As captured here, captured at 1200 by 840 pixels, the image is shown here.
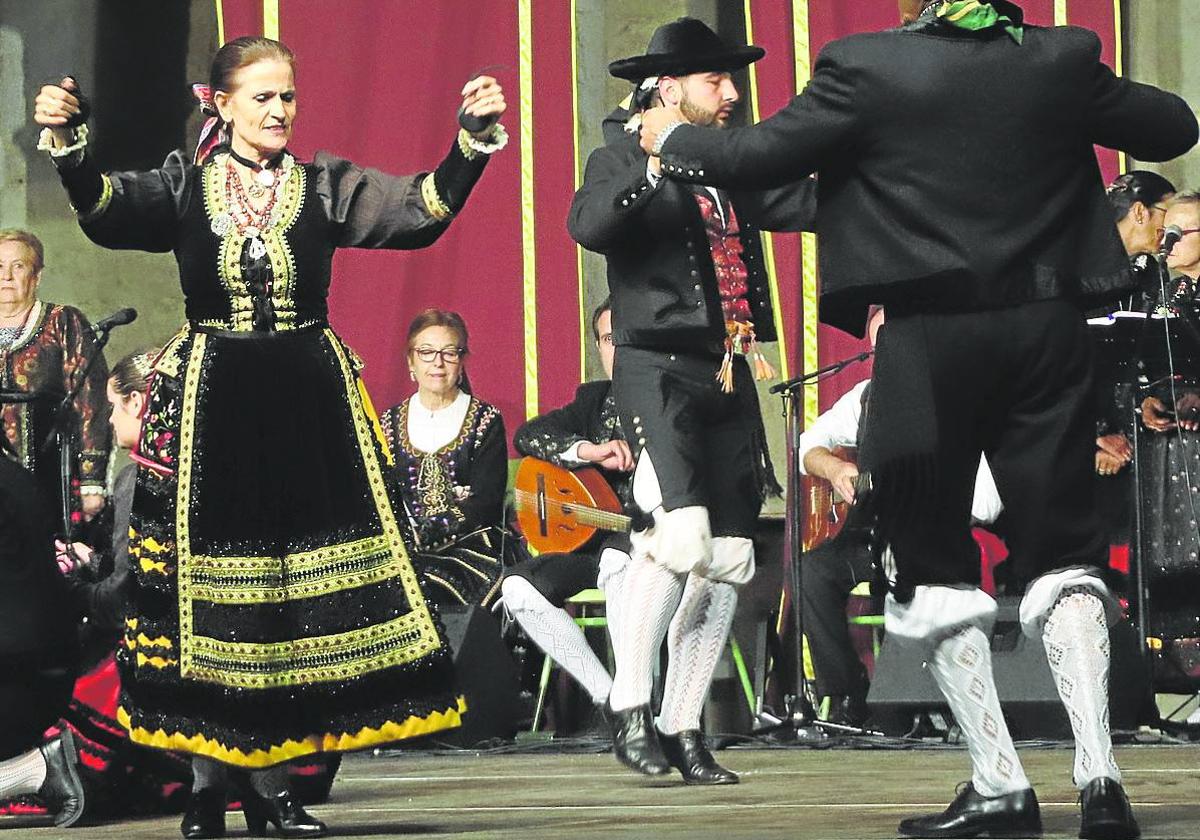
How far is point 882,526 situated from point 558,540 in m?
3.45

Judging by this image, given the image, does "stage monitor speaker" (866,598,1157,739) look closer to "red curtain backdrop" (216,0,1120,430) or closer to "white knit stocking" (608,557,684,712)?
"white knit stocking" (608,557,684,712)

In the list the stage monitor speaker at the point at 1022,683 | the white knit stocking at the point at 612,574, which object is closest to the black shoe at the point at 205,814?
the white knit stocking at the point at 612,574

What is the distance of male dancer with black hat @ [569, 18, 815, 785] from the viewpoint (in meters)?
4.94

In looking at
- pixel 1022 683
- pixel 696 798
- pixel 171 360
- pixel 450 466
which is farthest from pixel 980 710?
pixel 450 466

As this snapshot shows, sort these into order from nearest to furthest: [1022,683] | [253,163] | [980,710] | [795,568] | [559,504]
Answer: [980,710] < [253,163] < [1022,683] < [795,568] < [559,504]

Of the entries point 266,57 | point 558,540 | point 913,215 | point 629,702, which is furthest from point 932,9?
point 558,540

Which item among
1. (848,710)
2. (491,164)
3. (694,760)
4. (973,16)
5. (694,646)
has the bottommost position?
(848,710)

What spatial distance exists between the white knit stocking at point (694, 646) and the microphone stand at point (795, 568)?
51.1 inches

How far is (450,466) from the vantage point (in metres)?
7.22

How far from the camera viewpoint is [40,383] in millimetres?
7828

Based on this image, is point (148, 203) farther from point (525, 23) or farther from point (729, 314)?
point (525, 23)

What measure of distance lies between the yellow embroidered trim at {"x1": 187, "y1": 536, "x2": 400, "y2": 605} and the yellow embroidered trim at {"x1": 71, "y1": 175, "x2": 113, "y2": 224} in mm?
654

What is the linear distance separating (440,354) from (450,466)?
394 mm

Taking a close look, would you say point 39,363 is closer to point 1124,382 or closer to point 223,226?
point 1124,382
